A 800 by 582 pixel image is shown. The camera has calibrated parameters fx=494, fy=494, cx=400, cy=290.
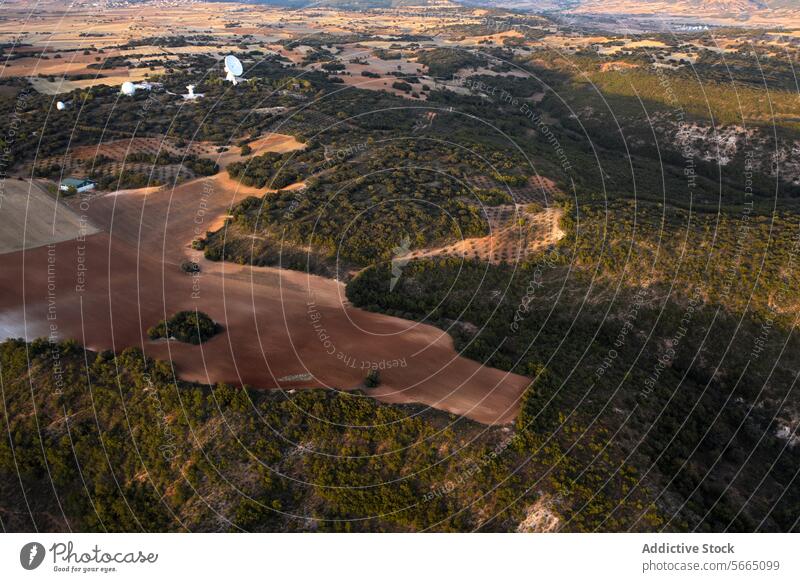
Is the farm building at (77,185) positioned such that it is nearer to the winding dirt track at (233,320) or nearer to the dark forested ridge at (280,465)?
the winding dirt track at (233,320)

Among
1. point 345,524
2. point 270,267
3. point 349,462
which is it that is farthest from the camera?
point 270,267

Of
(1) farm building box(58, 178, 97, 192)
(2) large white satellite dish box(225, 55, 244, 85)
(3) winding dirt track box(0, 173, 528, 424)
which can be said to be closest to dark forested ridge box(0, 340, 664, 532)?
(3) winding dirt track box(0, 173, 528, 424)

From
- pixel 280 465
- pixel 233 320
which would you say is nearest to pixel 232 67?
pixel 233 320

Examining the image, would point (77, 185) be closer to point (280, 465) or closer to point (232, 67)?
point (232, 67)

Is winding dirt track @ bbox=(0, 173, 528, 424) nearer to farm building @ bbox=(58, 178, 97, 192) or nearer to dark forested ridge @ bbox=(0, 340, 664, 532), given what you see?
dark forested ridge @ bbox=(0, 340, 664, 532)
